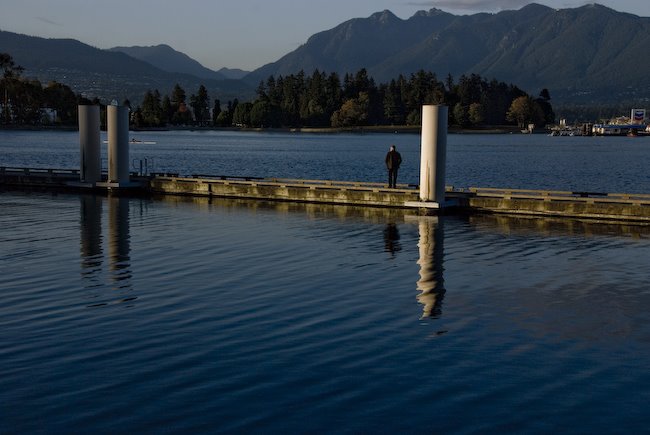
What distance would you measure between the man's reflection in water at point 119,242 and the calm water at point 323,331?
0.15m

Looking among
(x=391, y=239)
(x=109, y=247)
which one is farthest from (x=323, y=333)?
(x=391, y=239)

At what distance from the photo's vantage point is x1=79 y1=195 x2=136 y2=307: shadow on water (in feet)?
70.3

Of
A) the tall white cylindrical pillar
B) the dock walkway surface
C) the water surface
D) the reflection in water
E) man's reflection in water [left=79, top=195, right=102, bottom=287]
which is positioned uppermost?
the tall white cylindrical pillar

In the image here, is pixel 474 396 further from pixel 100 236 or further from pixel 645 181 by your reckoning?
pixel 645 181

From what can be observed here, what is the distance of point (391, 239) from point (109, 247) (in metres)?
10.0

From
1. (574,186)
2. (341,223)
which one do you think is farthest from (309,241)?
(574,186)

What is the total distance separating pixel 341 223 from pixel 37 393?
23042mm

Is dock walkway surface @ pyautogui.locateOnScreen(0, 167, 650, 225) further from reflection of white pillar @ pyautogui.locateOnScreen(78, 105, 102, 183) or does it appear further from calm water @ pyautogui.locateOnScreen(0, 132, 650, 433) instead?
calm water @ pyautogui.locateOnScreen(0, 132, 650, 433)

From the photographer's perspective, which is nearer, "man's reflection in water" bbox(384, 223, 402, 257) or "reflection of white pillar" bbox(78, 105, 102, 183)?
"man's reflection in water" bbox(384, 223, 402, 257)

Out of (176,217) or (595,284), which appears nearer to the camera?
(595,284)

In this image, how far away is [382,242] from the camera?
2975 cm

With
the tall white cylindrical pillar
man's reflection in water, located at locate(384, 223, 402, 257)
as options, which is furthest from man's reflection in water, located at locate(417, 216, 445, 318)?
the tall white cylindrical pillar

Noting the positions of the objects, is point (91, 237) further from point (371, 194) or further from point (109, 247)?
point (371, 194)

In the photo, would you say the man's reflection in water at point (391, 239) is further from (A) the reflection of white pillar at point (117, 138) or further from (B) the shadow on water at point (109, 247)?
(A) the reflection of white pillar at point (117, 138)
